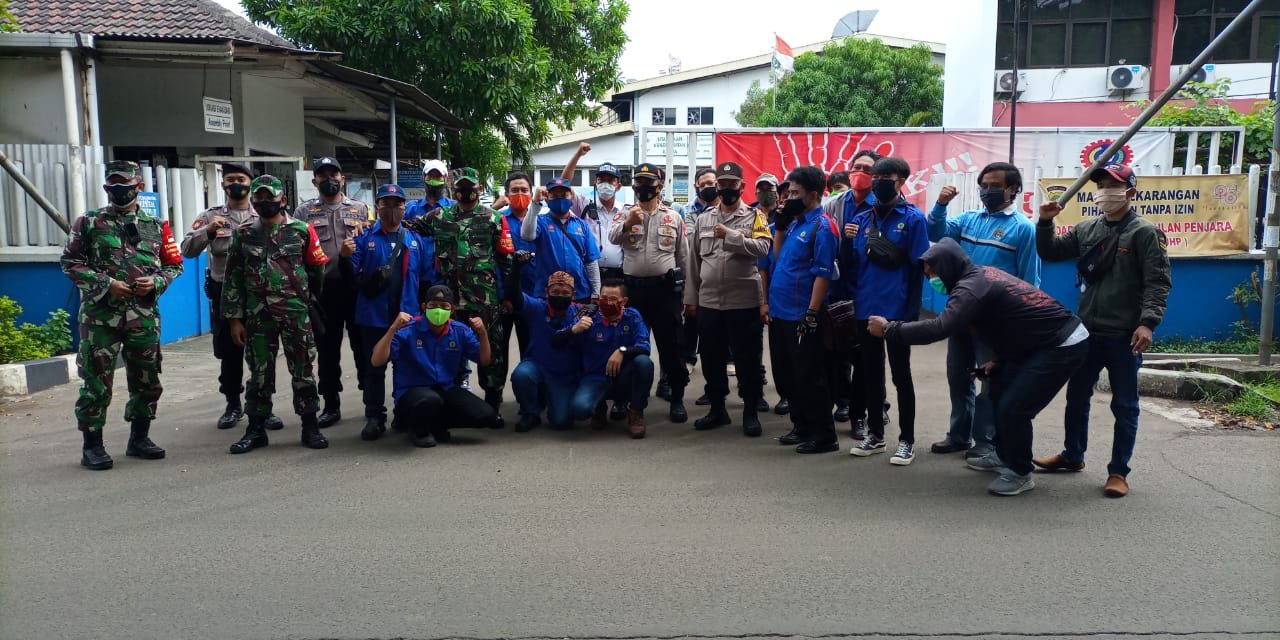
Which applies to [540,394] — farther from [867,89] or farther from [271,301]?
[867,89]

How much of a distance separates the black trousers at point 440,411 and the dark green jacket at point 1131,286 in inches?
152

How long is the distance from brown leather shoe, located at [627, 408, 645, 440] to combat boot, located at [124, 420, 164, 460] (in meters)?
3.06

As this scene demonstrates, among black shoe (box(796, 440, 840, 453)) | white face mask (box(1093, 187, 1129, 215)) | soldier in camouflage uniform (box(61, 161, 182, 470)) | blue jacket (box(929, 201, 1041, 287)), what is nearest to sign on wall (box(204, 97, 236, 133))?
soldier in camouflage uniform (box(61, 161, 182, 470))

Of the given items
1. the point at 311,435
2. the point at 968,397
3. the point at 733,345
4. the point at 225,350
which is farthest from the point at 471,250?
the point at 968,397

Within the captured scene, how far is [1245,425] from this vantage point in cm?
681

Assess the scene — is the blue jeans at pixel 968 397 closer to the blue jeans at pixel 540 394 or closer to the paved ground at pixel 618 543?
the paved ground at pixel 618 543

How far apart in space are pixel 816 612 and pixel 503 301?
152 inches

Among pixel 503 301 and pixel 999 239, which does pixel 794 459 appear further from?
pixel 503 301

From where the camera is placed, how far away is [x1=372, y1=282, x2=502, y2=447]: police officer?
6.11 m

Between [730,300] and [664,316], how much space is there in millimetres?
827

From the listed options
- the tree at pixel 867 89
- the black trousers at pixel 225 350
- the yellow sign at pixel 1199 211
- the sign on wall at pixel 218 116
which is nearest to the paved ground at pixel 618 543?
the black trousers at pixel 225 350

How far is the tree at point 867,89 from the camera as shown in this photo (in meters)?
27.3

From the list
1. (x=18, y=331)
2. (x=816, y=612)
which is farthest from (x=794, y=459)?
(x=18, y=331)

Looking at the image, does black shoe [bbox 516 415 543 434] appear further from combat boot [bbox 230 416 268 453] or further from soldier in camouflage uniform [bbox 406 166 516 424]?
combat boot [bbox 230 416 268 453]
